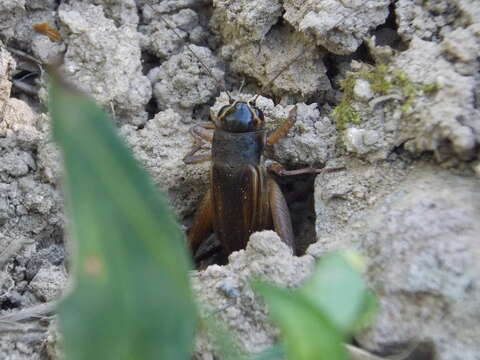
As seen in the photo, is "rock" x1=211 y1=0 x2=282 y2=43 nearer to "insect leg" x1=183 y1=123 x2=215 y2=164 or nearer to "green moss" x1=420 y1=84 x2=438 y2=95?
"insect leg" x1=183 y1=123 x2=215 y2=164

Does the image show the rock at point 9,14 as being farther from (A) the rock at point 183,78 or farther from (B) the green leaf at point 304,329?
(B) the green leaf at point 304,329

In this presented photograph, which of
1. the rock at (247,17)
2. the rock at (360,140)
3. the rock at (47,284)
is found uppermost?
the rock at (247,17)

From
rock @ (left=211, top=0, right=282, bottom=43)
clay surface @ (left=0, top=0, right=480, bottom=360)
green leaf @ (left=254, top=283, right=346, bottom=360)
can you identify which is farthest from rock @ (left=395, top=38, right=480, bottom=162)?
green leaf @ (left=254, top=283, right=346, bottom=360)

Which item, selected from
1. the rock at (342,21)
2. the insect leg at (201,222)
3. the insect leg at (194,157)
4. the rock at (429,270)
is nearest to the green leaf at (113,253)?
the rock at (429,270)

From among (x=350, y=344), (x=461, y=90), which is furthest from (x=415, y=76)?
(x=350, y=344)

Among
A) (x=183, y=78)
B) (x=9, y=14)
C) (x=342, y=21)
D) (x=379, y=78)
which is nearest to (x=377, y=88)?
(x=379, y=78)
